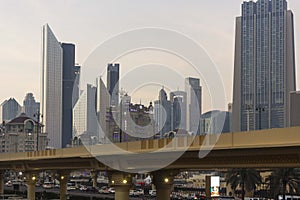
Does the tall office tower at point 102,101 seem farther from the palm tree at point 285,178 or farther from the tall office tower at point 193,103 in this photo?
the palm tree at point 285,178

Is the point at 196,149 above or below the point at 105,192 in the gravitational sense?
above

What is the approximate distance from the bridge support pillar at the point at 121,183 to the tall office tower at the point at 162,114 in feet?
196

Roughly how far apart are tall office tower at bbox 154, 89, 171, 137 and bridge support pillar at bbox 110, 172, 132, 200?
59851mm

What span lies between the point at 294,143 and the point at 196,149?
36.2 ft

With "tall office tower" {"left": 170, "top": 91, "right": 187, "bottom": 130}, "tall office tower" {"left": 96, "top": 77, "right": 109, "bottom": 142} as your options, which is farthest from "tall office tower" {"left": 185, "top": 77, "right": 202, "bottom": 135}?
"tall office tower" {"left": 96, "top": 77, "right": 109, "bottom": 142}

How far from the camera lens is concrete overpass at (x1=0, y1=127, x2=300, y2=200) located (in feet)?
94.7

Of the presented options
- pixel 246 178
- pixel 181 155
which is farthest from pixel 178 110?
pixel 181 155

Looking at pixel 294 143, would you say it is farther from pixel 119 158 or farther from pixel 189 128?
pixel 189 128

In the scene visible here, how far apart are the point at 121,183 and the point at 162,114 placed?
6809 cm

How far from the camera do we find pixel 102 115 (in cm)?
18112

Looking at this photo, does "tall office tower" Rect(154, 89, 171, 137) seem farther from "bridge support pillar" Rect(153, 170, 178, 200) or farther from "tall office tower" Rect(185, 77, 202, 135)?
"bridge support pillar" Rect(153, 170, 178, 200)

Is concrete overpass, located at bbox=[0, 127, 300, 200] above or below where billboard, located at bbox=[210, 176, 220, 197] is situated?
above

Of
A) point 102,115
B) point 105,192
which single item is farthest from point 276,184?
point 102,115

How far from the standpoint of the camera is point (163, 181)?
5622 cm
